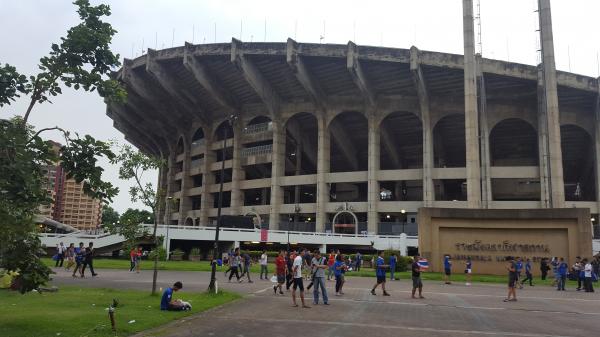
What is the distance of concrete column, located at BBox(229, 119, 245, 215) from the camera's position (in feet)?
199

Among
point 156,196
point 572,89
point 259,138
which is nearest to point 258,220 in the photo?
point 259,138

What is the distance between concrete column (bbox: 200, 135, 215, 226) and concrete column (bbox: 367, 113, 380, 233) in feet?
72.3

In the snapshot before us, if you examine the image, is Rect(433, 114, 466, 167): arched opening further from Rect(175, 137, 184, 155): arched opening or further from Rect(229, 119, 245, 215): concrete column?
Rect(175, 137, 184, 155): arched opening

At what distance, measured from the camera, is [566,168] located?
64062mm

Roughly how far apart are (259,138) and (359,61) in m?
18.0

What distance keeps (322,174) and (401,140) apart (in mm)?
14052

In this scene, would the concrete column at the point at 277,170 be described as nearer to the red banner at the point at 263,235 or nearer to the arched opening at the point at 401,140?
the arched opening at the point at 401,140

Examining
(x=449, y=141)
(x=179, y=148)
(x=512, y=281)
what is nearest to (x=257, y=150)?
(x=179, y=148)

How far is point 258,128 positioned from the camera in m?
61.6

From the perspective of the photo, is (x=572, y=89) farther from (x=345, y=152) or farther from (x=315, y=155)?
(x=315, y=155)

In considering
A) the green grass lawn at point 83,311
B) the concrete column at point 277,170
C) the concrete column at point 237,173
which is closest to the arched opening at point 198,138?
the concrete column at point 237,173

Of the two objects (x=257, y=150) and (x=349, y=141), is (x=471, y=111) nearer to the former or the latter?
(x=349, y=141)

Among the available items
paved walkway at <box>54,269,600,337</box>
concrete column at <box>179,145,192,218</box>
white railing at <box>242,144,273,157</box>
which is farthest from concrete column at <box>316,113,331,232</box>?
paved walkway at <box>54,269,600,337</box>

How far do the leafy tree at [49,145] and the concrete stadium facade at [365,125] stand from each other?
30.7 meters
